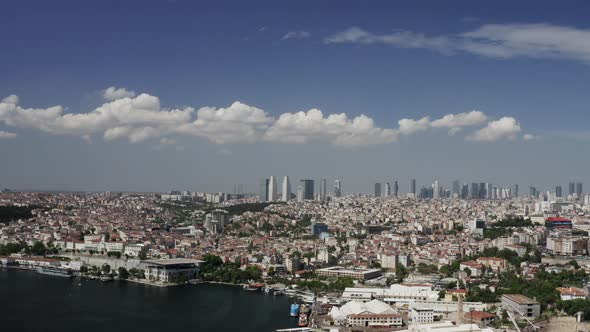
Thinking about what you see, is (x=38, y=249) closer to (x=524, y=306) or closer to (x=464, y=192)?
(x=524, y=306)

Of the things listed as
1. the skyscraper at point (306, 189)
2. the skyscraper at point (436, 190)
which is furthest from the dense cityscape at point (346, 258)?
the skyscraper at point (436, 190)

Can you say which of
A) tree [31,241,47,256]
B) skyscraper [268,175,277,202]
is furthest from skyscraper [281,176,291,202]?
tree [31,241,47,256]

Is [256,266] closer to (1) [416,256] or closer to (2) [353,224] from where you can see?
(1) [416,256]

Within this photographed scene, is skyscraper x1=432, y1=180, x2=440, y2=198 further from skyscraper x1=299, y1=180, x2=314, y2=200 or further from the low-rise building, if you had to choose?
the low-rise building

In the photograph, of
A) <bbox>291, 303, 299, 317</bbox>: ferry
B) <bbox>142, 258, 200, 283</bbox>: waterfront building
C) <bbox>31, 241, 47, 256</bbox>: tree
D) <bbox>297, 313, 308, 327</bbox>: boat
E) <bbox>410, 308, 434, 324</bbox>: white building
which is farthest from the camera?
<bbox>31, 241, 47, 256</bbox>: tree

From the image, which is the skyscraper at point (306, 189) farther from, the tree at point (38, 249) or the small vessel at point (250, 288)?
the small vessel at point (250, 288)

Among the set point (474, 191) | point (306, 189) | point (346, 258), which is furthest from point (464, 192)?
point (346, 258)
